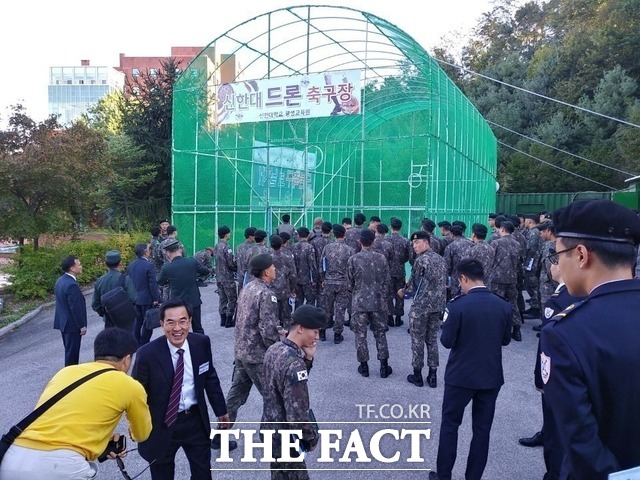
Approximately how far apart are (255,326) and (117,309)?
2168mm

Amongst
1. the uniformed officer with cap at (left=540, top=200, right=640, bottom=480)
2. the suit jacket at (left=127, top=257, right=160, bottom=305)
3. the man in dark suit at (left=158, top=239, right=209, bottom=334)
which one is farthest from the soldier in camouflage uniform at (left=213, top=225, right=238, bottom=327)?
the uniformed officer with cap at (left=540, top=200, right=640, bottom=480)

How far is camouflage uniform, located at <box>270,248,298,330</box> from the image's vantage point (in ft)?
25.8

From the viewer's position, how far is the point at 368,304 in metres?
6.40

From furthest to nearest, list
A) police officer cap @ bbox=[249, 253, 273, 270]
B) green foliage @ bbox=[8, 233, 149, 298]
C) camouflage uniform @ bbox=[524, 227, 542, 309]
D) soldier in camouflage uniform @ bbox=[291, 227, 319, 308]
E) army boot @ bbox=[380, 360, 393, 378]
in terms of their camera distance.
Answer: green foliage @ bbox=[8, 233, 149, 298] < camouflage uniform @ bbox=[524, 227, 542, 309] < soldier in camouflage uniform @ bbox=[291, 227, 319, 308] < army boot @ bbox=[380, 360, 393, 378] < police officer cap @ bbox=[249, 253, 273, 270]

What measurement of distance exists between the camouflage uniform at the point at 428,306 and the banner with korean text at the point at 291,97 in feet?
21.6

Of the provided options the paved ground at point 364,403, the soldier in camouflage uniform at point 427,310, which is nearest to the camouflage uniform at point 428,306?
the soldier in camouflage uniform at point 427,310

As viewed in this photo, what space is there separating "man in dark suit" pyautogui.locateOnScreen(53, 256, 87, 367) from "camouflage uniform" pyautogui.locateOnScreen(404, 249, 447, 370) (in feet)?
13.6

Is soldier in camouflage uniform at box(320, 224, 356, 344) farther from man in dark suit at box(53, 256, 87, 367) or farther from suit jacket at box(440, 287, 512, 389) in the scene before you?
suit jacket at box(440, 287, 512, 389)

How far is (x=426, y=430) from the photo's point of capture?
479 centimetres

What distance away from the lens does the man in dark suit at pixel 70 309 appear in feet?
19.6

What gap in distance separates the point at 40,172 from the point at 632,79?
1189 inches

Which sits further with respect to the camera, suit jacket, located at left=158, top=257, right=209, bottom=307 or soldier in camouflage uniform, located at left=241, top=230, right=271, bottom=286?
soldier in camouflage uniform, located at left=241, top=230, right=271, bottom=286

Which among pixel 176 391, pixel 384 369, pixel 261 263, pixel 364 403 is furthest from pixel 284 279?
pixel 176 391

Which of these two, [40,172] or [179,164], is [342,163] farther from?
[40,172]
